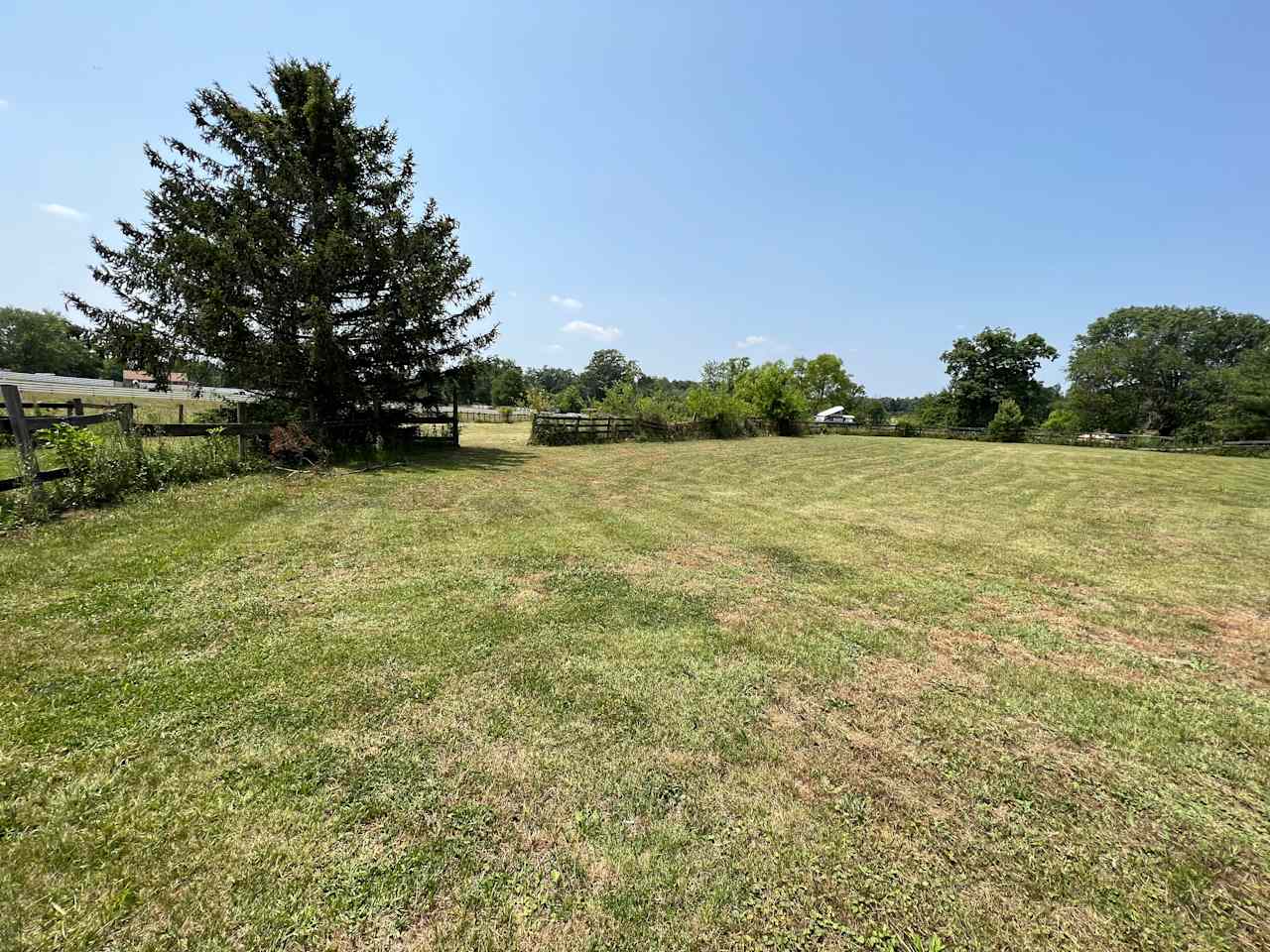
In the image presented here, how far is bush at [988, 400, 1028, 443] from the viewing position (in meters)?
38.8

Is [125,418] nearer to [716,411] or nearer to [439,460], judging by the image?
[439,460]

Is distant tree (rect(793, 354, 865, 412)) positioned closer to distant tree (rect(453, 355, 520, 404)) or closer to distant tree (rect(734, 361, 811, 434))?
distant tree (rect(734, 361, 811, 434))

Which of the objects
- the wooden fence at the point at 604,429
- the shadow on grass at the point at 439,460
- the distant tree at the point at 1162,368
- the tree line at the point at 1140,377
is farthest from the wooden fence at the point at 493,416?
the distant tree at the point at 1162,368

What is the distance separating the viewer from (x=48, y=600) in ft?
12.6

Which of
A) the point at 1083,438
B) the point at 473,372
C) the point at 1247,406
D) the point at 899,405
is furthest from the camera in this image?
the point at 899,405

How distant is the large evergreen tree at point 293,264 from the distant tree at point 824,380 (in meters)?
54.8

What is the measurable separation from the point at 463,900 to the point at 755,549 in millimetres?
5035

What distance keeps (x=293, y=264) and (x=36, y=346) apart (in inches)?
2577

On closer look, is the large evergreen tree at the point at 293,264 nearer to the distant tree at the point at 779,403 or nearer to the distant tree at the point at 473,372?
the distant tree at the point at 473,372

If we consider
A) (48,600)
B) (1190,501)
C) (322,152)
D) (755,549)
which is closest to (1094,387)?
(1190,501)

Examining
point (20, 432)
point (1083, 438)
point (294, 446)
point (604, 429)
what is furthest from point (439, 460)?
point (1083, 438)

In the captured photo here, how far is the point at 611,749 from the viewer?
2.60 metres

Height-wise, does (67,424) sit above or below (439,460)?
above

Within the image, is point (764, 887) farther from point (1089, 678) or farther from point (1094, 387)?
point (1094, 387)
